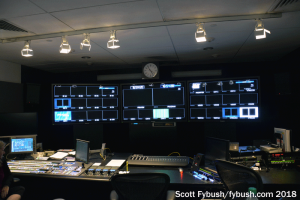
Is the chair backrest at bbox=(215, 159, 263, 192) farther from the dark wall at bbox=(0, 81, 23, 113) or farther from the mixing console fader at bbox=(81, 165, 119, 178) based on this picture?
the dark wall at bbox=(0, 81, 23, 113)

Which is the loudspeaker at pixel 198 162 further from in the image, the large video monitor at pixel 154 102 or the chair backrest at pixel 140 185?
the large video monitor at pixel 154 102

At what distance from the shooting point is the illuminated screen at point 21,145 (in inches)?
127

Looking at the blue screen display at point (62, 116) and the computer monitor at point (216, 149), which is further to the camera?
the blue screen display at point (62, 116)

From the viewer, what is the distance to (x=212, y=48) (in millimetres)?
3387

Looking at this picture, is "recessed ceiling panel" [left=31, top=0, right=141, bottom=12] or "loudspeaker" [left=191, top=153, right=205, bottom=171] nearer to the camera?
"recessed ceiling panel" [left=31, top=0, right=141, bottom=12]

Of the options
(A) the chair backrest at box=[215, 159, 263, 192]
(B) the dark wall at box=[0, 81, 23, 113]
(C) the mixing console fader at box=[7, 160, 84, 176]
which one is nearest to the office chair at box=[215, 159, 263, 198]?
(A) the chair backrest at box=[215, 159, 263, 192]

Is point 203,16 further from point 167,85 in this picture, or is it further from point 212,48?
point 167,85

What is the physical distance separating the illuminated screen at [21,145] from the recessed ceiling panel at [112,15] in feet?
7.05

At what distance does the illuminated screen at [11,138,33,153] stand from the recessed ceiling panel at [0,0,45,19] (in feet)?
6.72

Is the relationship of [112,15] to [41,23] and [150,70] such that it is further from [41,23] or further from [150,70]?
[150,70]

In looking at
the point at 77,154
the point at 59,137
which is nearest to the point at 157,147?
the point at 77,154

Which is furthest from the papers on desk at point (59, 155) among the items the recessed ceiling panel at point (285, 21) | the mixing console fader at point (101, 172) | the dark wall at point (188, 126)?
the recessed ceiling panel at point (285, 21)

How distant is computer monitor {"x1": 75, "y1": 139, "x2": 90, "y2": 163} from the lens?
9.09ft

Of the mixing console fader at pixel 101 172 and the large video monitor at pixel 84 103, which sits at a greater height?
the large video monitor at pixel 84 103
